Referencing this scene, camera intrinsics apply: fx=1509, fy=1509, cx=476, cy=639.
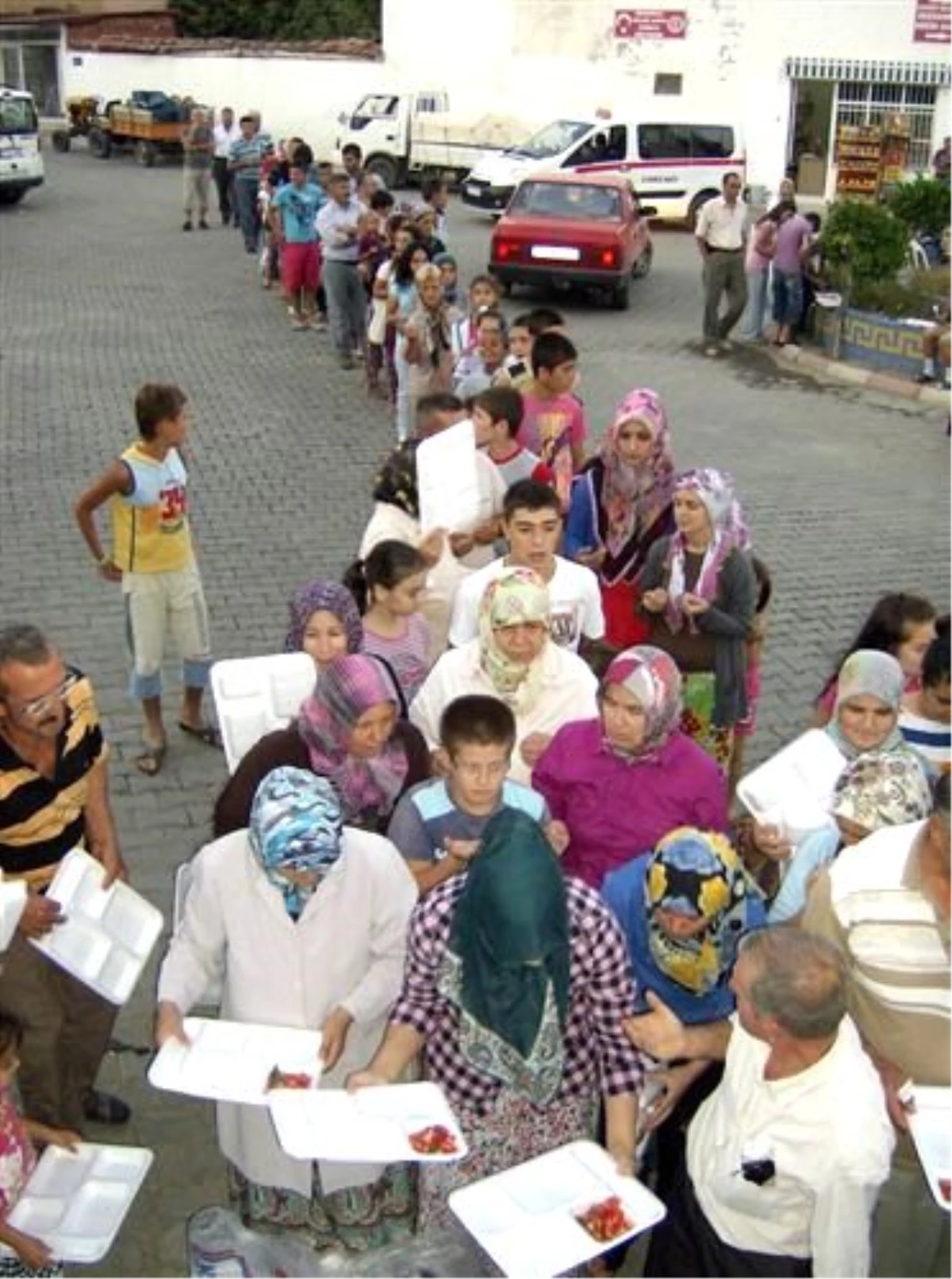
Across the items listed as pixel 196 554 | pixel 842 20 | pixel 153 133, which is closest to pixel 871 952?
pixel 196 554

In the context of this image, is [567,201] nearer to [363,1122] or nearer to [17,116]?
[17,116]

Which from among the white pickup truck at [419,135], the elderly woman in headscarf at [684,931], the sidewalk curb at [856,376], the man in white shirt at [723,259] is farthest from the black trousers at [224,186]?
the elderly woman in headscarf at [684,931]

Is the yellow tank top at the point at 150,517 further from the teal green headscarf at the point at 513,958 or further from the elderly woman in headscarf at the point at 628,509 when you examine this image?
the teal green headscarf at the point at 513,958

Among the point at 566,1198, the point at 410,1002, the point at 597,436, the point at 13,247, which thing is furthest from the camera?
the point at 13,247

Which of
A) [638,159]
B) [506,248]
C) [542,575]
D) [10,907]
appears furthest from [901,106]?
[10,907]

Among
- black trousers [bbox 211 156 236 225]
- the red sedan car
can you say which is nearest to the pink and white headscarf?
the red sedan car

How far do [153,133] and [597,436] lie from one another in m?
24.4

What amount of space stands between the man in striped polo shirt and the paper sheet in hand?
3.05 m

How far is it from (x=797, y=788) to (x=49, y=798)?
7.54ft

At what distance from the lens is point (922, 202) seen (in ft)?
60.4

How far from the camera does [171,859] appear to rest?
6.64 metres

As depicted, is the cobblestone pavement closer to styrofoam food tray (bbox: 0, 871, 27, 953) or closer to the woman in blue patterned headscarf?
styrofoam food tray (bbox: 0, 871, 27, 953)

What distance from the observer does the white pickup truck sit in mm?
30859

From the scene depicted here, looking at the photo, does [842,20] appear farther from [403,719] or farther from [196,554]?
[403,719]
